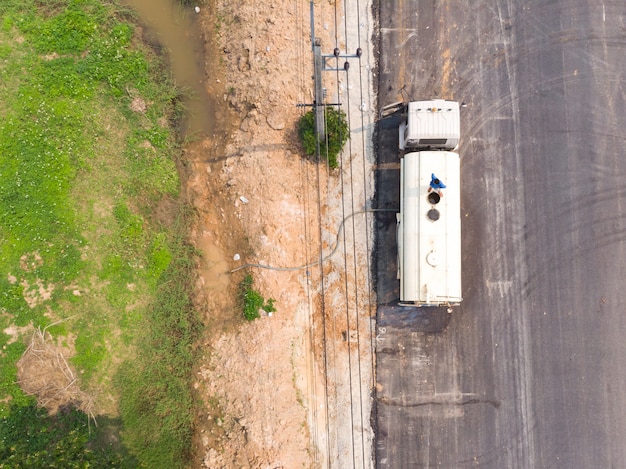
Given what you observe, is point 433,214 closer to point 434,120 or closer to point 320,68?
point 434,120

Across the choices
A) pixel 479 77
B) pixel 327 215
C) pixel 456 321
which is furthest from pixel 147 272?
pixel 479 77

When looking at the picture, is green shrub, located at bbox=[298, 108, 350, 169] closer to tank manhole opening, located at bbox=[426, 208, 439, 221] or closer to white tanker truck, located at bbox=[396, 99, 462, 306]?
white tanker truck, located at bbox=[396, 99, 462, 306]

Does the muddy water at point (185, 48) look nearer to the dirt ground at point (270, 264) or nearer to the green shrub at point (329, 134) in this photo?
the dirt ground at point (270, 264)

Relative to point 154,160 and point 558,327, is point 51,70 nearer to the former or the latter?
point 154,160

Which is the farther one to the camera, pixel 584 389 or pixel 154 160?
Answer: pixel 154 160

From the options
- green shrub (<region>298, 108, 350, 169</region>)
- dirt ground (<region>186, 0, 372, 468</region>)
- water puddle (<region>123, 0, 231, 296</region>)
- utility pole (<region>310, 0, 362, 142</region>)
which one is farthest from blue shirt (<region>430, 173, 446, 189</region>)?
water puddle (<region>123, 0, 231, 296</region>)

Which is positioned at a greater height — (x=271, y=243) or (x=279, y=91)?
(x=279, y=91)

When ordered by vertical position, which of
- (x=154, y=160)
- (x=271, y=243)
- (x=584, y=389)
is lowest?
(x=584, y=389)
